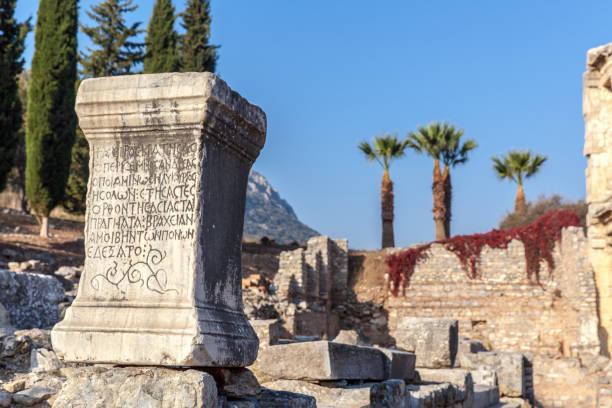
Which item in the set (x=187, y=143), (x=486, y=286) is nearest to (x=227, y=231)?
(x=187, y=143)

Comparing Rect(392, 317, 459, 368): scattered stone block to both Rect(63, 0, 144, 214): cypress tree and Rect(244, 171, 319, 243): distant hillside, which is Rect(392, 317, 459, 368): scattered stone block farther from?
Rect(244, 171, 319, 243): distant hillside

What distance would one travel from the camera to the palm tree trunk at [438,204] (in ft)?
98.1

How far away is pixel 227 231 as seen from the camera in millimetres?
3189

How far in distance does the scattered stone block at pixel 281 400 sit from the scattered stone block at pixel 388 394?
994mm

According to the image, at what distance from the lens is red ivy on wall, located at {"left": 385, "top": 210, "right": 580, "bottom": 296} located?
2375 centimetres

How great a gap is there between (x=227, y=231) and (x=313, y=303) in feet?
69.7

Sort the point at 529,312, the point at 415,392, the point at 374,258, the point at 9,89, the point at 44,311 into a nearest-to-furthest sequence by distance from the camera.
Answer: the point at 415,392
the point at 44,311
the point at 9,89
the point at 529,312
the point at 374,258

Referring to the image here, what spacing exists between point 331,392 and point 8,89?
1906 centimetres

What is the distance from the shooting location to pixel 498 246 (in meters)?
25.1

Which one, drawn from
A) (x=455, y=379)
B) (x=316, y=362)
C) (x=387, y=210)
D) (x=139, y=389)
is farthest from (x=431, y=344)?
(x=387, y=210)

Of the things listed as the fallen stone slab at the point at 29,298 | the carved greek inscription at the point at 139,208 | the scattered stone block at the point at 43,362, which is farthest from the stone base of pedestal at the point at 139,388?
the fallen stone slab at the point at 29,298

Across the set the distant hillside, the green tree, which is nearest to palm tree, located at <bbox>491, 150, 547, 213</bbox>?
the green tree

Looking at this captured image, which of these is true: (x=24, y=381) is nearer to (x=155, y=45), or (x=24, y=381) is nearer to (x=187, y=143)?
(x=187, y=143)

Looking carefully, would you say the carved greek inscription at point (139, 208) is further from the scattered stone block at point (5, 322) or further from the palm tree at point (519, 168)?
the palm tree at point (519, 168)
